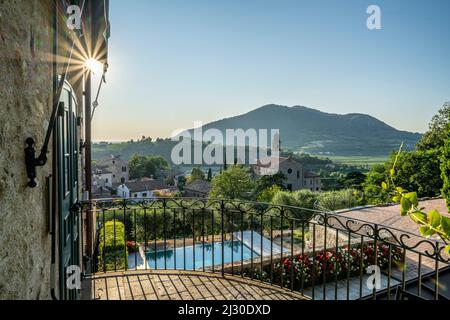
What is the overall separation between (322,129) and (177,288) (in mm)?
144899

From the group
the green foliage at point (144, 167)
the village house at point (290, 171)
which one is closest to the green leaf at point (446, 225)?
the village house at point (290, 171)

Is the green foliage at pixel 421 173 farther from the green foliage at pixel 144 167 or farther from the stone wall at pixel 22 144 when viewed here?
the green foliage at pixel 144 167

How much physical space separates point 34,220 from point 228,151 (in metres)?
78.6

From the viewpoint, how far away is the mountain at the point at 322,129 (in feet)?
371

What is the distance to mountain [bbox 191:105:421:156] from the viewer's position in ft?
371

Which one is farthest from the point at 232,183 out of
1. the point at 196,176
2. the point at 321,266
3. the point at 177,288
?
the point at 177,288

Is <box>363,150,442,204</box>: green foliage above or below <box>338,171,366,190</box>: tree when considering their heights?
above

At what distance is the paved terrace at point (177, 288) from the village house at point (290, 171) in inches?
1560

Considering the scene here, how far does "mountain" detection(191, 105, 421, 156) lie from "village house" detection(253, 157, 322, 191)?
63236 mm

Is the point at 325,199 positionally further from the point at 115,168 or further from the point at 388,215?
the point at 115,168

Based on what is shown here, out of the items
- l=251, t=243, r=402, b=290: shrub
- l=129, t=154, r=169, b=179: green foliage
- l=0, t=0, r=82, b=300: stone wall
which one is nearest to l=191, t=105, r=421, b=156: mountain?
l=129, t=154, r=169, b=179: green foliage

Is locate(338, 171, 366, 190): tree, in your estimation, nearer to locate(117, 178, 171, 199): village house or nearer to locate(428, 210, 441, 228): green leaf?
locate(117, 178, 171, 199): village house

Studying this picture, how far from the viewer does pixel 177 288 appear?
358 cm
